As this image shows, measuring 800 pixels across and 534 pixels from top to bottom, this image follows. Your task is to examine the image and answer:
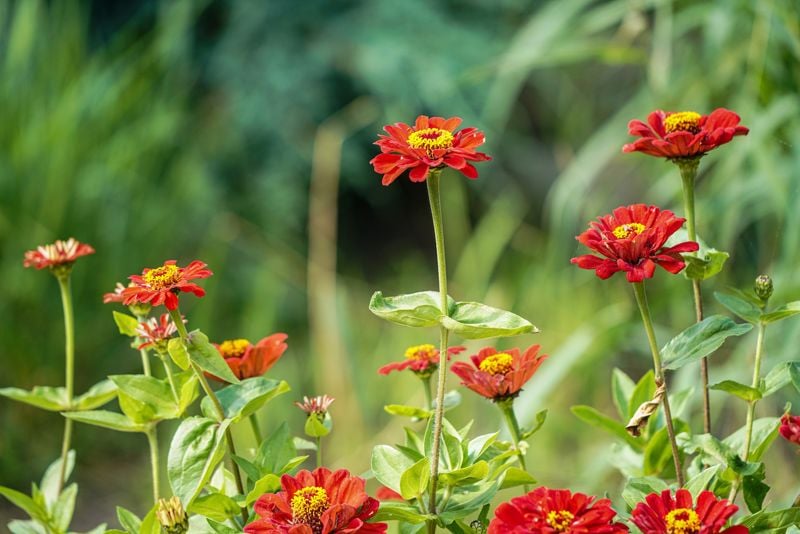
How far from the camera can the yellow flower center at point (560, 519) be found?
0.32 metres

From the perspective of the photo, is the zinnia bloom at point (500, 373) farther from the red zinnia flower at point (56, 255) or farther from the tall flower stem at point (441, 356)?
the red zinnia flower at point (56, 255)

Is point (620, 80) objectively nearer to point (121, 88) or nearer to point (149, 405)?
point (121, 88)

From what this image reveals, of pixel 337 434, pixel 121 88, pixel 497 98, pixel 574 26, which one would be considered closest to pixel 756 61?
pixel 574 26

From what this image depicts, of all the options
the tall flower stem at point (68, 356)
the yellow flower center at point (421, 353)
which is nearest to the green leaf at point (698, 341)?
the yellow flower center at point (421, 353)

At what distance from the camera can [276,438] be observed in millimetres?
397

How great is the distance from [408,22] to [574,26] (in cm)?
101

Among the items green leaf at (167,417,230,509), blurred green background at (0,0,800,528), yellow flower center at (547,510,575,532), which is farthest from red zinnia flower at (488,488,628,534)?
blurred green background at (0,0,800,528)

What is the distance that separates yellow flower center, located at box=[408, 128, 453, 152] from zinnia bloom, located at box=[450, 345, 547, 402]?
3.7 inches

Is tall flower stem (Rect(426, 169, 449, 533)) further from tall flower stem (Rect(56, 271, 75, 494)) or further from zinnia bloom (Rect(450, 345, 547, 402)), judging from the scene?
tall flower stem (Rect(56, 271, 75, 494))

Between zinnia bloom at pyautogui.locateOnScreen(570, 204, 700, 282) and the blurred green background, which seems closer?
zinnia bloom at pyautogui.locateOnScreen(570, 204, 700, 282)

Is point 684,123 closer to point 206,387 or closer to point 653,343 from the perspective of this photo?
point 653,343

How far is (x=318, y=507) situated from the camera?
0.34m

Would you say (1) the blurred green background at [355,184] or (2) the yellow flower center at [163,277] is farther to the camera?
(1) the blurred green background at [355,184]

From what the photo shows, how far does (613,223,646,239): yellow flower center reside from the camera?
1.21ft
